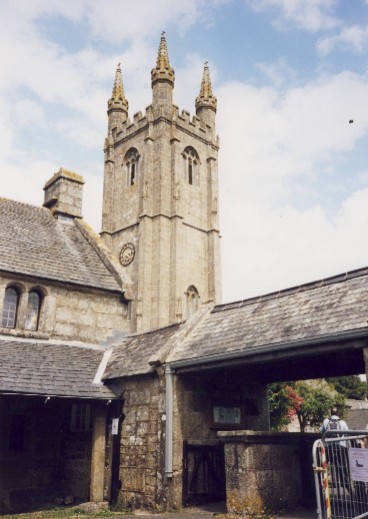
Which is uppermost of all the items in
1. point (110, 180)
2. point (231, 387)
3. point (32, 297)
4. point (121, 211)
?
point (110, 180)

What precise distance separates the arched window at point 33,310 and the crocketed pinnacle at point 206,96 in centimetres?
3513

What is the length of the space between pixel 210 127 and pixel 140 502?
39212 millimetres

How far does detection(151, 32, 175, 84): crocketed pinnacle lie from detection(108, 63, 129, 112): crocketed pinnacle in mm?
5065

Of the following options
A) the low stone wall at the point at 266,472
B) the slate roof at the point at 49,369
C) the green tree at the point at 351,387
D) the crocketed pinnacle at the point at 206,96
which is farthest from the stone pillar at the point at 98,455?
the green tree at the point at 351,387

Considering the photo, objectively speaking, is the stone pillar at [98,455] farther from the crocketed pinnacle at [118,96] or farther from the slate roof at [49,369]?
the crocketed pinnacle at [118,96]

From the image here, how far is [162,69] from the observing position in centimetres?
4369

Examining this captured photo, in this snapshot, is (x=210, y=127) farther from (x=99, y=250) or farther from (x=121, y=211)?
(x=99, y=250)

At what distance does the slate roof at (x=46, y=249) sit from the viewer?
16.4 meters

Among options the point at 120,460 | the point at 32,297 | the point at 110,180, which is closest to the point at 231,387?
the point at 120,460

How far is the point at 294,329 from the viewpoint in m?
10.1

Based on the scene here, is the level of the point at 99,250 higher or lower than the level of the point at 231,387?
higher

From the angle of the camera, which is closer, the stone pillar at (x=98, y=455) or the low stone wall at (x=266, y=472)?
the low stone wall at (x=266, y=472)

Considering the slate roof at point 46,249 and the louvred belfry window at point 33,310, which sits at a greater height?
the slate roof at point 46,249

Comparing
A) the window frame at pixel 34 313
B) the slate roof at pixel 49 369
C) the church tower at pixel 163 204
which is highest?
the church tower at pixel 163 204
